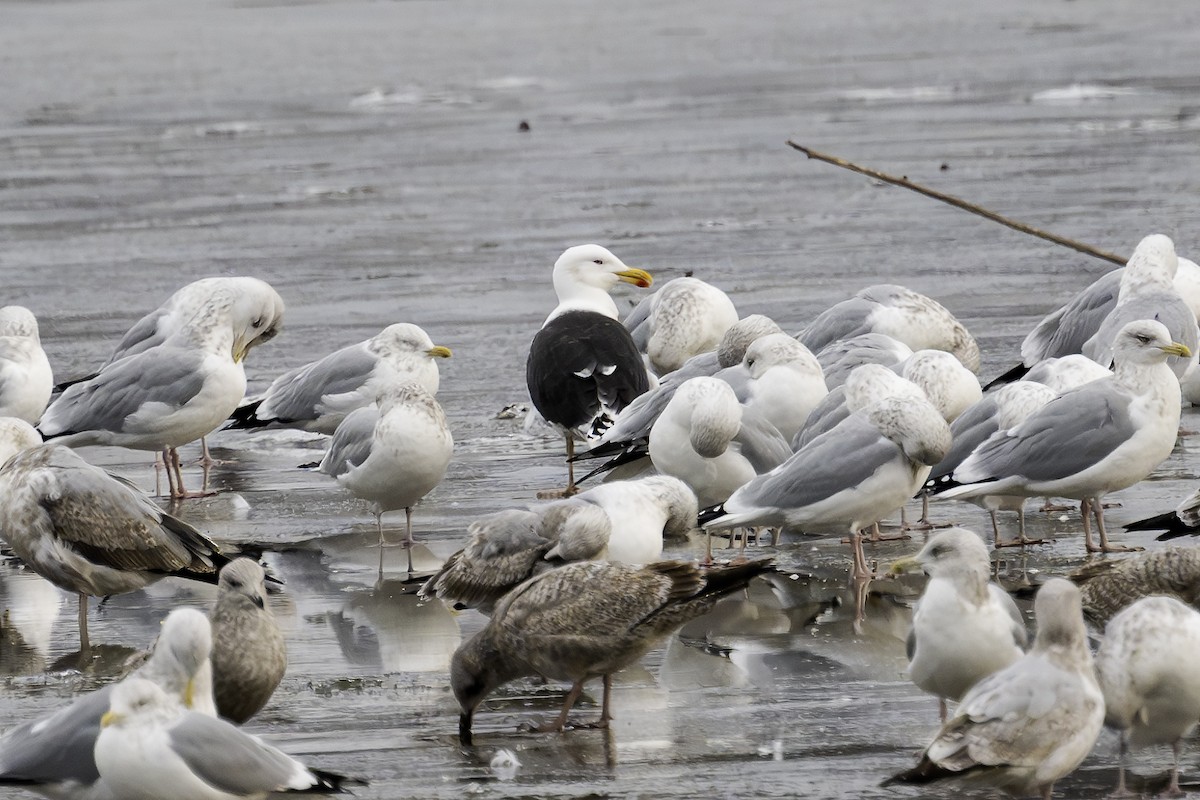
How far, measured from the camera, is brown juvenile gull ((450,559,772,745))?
6207mm

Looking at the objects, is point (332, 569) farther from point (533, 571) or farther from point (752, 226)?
point (752, 226)

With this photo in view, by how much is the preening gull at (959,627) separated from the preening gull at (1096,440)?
2.16 meters

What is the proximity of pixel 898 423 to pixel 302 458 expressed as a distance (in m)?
4.03

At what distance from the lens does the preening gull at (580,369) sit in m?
9.98

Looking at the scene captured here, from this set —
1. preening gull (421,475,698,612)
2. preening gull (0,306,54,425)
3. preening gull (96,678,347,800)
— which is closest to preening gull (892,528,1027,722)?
preening gull (421,475,698,612)

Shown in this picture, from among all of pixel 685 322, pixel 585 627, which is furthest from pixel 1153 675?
pixel 685 322

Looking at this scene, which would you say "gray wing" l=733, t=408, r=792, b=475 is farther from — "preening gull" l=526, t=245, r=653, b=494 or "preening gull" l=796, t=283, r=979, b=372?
"preening gull" l=796, t=283, r=979, b=372

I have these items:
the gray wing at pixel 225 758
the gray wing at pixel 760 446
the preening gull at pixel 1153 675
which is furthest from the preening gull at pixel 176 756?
the gray wing at pixel 760 446

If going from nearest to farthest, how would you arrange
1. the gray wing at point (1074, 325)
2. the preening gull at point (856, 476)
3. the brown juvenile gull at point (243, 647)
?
the brown juvenile gull at point (243, 647), the preening gull at point (856, 476), the gray wing at point (1074, 325)

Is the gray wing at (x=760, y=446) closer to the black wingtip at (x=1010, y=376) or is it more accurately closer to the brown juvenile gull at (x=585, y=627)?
the black wingtip at (x=1010, y=376)

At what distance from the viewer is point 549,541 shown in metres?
7.14

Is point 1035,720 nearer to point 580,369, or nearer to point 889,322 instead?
point 580,369

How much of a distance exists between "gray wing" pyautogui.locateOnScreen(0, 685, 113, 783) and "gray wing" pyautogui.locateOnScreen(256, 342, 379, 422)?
201 inches

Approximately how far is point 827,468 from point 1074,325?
3.56m
